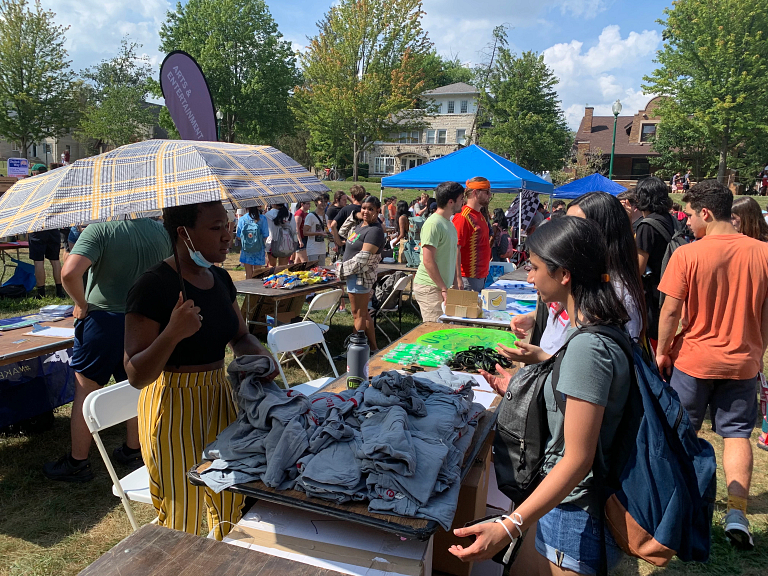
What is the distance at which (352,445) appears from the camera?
5.65ft

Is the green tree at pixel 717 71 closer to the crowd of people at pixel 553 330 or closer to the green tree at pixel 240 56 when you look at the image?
the green tree at pixel 240 56

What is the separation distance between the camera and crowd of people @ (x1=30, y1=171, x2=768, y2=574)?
58.9 inches

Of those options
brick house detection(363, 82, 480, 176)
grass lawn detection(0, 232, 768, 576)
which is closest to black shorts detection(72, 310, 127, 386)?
grass lawn detection(0, 232, 768, 576)

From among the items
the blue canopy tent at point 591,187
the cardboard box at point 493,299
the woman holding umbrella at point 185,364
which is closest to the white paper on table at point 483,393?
the woman holding umbrella at point 185,364

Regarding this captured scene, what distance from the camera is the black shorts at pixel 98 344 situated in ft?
10.9

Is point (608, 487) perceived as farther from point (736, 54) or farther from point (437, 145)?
point (437, 145)

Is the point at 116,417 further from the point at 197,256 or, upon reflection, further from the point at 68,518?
the point at 197,256

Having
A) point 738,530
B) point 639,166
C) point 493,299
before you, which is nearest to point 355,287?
point 493,299

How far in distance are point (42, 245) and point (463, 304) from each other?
24.6ft

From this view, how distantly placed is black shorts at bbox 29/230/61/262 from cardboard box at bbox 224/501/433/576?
325 inches

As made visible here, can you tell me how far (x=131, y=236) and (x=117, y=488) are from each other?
4.99ft

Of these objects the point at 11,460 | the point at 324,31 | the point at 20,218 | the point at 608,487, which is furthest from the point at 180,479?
the point at 324,31

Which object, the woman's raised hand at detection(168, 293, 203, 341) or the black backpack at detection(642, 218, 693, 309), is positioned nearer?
the woman's raised hand at detection(168, 293, 203, 341)

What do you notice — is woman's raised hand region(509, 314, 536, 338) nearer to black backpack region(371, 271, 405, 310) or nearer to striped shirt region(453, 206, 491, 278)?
striped shirt region(453, 206, 491, 278)
